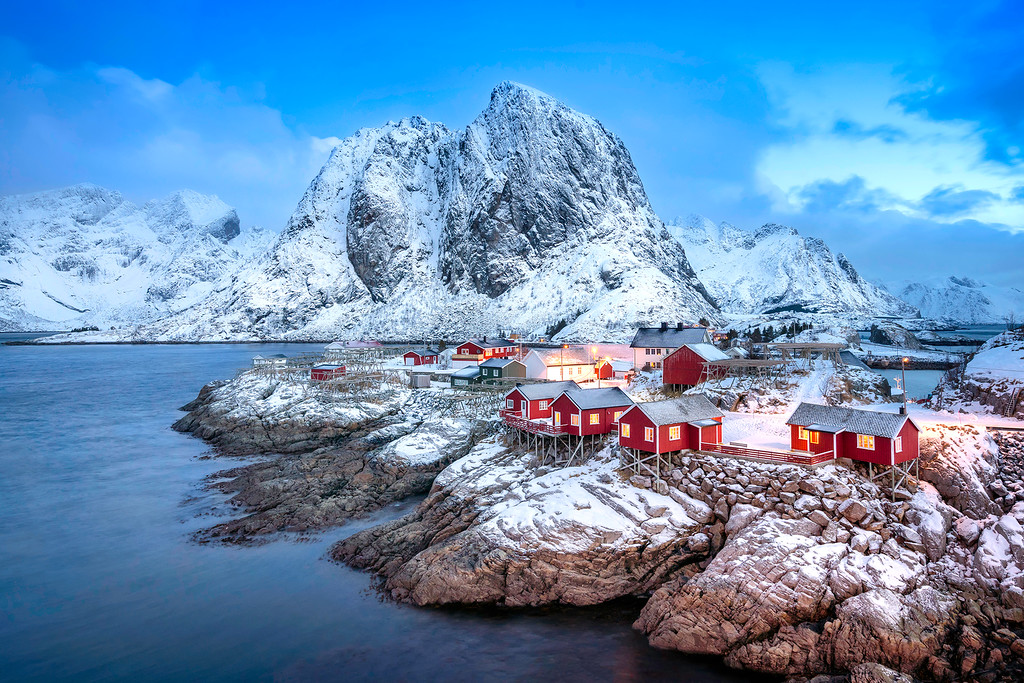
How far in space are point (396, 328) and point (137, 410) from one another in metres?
120

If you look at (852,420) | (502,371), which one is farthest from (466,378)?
(852,420)

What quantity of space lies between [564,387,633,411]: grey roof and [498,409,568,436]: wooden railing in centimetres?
179

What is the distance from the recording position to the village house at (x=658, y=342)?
55688 mm

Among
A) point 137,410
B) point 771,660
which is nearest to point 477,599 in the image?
point 771,660

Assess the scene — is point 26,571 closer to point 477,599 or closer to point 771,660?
point 477,599

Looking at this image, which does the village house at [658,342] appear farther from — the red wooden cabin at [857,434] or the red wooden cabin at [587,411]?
the red wooden cabin at [857,434]

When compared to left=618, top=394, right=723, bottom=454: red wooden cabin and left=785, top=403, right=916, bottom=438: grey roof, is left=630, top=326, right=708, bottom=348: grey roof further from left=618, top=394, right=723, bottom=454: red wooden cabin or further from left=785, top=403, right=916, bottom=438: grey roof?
left=785, top=403, right=916, bottom=438: grey roof

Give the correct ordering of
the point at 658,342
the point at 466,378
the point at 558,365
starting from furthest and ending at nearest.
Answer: the point at 658,342, the point at 466,378, the point at 558,365

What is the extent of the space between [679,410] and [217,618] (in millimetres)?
21956

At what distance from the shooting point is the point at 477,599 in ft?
69.6

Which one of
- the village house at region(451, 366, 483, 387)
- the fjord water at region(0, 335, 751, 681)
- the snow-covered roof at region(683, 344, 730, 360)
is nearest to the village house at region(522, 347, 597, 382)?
the village house at region(451, 366, 483, 387)

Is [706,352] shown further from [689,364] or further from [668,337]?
[668,337]

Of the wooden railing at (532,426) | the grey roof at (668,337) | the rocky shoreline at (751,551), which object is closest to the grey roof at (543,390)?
the wooden railing at (532,426)

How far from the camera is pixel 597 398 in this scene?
106ft
